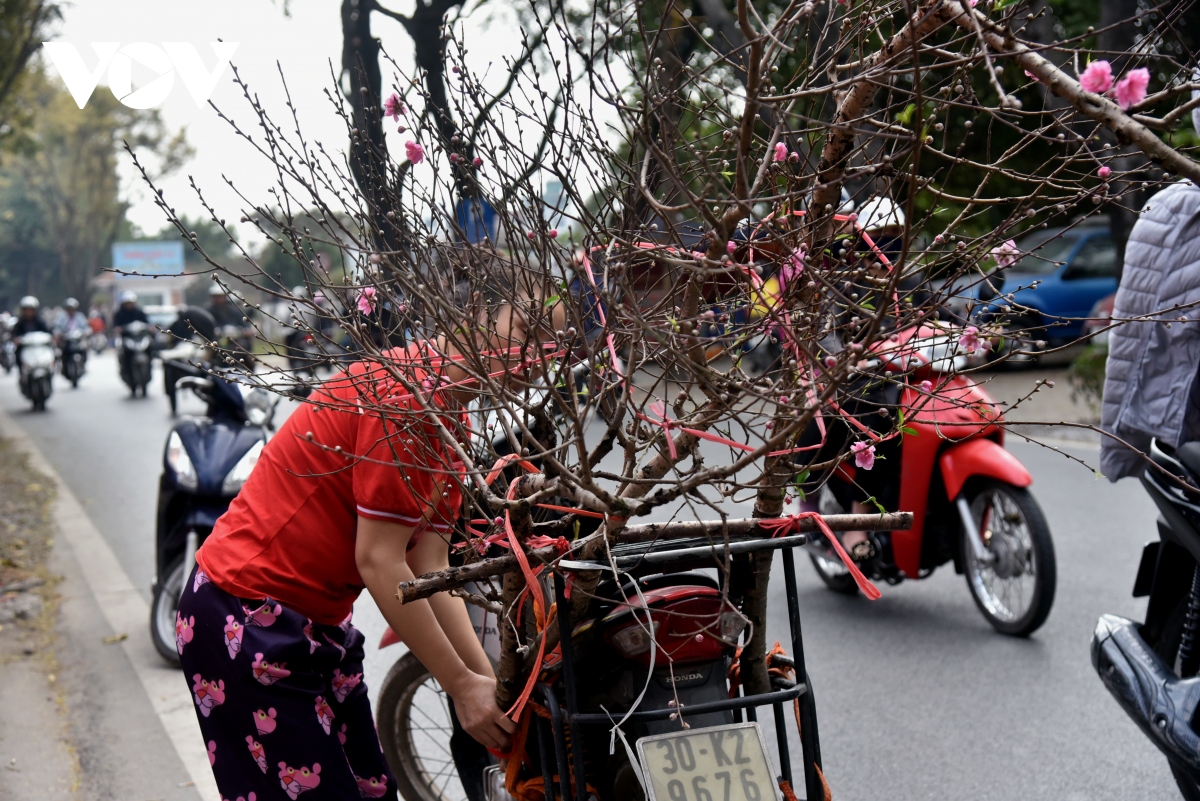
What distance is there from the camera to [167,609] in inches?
202

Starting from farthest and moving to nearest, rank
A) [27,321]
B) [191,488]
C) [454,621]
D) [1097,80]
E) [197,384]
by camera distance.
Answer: [27,321], [197,384], [191,488], [454,621], [1097,80]

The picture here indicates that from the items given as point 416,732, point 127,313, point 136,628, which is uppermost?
point 416,732

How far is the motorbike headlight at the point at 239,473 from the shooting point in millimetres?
5047

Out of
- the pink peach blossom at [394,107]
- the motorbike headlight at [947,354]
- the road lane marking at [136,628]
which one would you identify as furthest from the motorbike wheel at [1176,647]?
the road lane marking at [136,628]

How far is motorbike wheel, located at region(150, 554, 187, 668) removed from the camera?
5.05m

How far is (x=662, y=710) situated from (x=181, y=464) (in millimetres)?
3689

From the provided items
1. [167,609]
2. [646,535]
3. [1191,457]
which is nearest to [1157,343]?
[1191,457]

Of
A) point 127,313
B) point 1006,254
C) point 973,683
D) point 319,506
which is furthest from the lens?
point 127,313

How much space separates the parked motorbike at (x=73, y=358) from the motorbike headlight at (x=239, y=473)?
61.7 feet

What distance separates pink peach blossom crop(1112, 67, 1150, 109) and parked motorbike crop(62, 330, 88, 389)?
23075mm

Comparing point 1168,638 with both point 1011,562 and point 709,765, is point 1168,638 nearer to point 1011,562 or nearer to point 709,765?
point 709,765

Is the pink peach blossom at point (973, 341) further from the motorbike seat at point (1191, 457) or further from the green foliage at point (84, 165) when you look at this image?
the green foliage at point (84, 165)

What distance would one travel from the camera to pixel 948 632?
204 inches

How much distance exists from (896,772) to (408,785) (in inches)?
62.9
